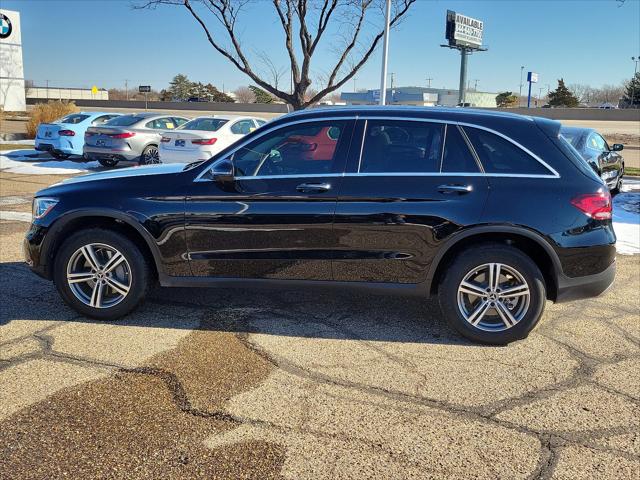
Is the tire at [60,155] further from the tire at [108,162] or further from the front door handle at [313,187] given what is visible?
the front door handle at [313,187]

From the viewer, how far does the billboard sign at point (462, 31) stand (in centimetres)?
7212

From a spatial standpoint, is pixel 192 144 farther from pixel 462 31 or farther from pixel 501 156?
pixel 462 31

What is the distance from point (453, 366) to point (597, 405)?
0.93m

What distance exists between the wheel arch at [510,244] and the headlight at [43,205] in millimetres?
3056

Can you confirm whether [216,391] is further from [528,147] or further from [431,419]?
[528,147]

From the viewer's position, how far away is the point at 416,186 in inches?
171

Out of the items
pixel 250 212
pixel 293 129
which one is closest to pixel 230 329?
pixel 250 212

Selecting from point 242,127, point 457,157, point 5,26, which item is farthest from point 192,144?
point 5,26

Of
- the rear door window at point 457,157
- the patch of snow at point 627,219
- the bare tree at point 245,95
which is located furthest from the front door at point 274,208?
the bare tree at point 245,95

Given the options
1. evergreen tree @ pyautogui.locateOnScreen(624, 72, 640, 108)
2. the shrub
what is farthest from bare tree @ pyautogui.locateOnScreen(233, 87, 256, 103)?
the shrub

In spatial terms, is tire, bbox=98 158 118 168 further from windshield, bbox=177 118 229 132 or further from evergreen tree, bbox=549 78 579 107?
evergreen tree, bbox=549 78 579 107

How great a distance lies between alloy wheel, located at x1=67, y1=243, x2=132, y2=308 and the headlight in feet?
1.38

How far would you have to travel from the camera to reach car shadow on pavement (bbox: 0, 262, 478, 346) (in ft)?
15.4

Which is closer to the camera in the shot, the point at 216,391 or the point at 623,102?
the point at 216,391
